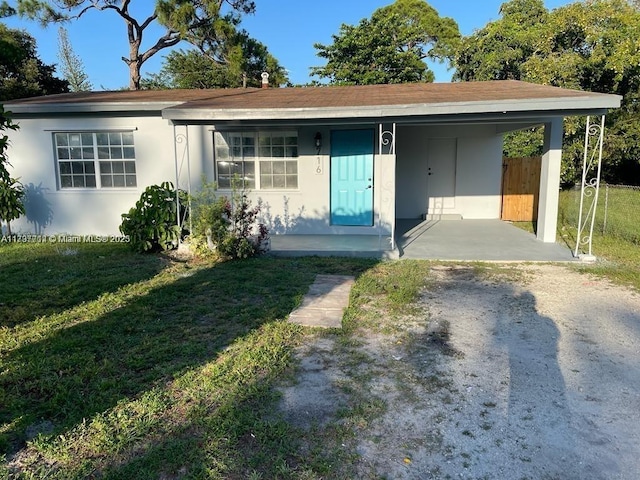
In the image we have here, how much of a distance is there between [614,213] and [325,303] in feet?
35.2

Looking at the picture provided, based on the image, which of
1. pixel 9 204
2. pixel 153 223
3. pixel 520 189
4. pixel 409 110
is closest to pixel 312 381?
pixel 409 110

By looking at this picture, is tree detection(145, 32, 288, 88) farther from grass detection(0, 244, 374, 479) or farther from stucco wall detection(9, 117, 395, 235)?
grass detection(0, 244, 374, 479)

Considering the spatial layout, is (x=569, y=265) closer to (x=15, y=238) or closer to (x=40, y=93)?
(x=15, y=238)

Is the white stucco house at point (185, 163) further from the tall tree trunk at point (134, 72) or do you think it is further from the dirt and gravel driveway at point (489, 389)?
the tall tree trunk at point (134, 72)

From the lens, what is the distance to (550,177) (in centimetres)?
823

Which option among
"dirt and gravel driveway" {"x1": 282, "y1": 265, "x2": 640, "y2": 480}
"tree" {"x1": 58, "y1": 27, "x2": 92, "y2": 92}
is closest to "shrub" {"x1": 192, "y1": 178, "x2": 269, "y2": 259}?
"dirt and gravel driveway" {"x1": 282, "y1": 265, "x2": 640, "y2": 480}

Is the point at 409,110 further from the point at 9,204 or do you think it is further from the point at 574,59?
the point at 574,59

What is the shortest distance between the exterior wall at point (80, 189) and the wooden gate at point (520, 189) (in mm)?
7720

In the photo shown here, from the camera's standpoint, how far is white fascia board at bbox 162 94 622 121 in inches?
252

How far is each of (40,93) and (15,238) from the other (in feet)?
42.6

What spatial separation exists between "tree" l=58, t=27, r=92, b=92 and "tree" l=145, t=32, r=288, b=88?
11.9 feet

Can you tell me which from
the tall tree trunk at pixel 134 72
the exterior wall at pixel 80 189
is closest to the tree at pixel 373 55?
the tall tree trunk at pixel 134 72

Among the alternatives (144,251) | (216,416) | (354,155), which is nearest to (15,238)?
(144,251)

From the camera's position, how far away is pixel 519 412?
2986mm
